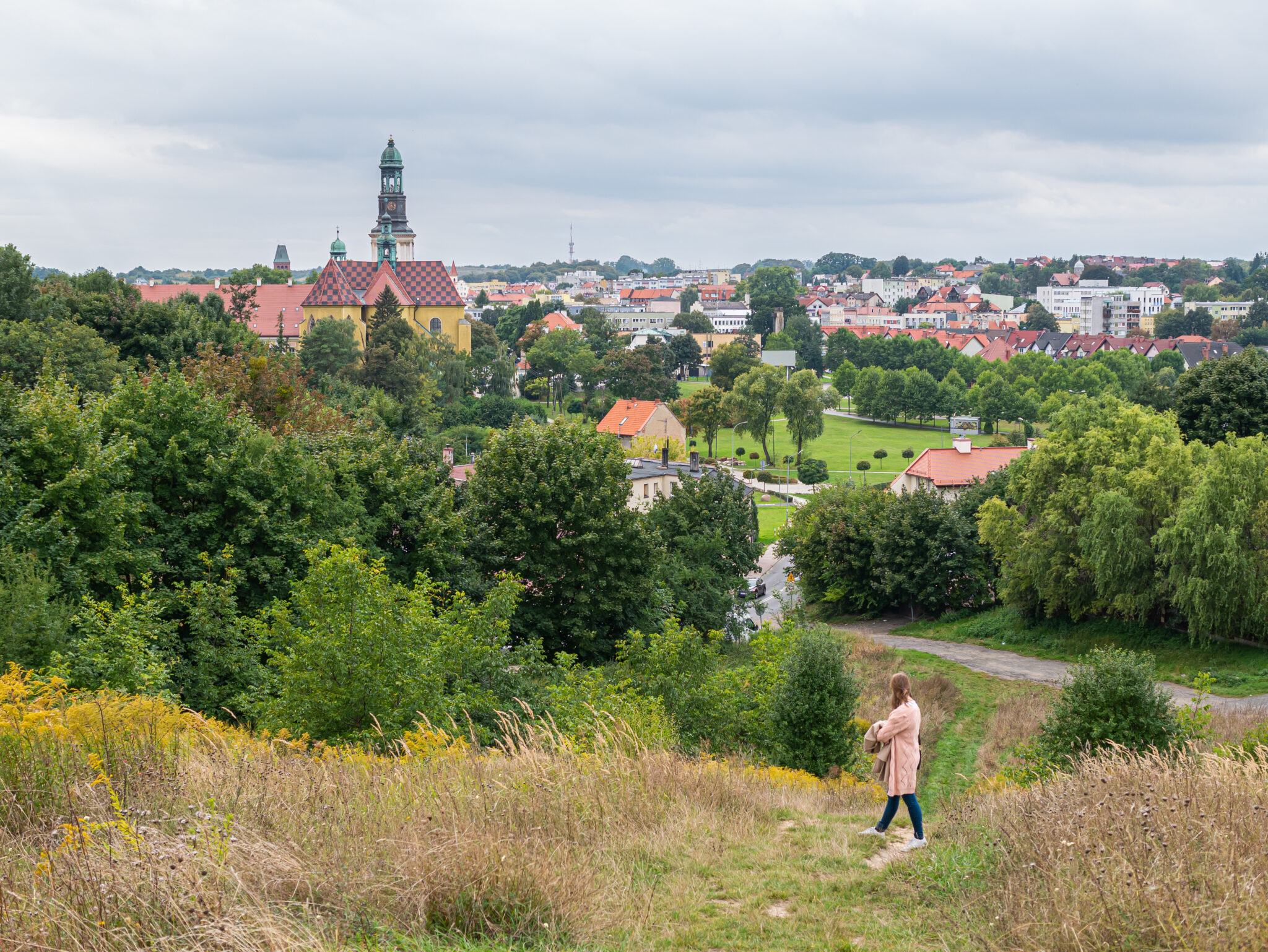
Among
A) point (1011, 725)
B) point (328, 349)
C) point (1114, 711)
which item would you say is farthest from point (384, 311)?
point (1114, 711)

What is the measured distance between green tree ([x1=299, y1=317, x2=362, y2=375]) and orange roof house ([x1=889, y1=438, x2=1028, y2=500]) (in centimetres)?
4017

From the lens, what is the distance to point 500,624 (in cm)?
1617

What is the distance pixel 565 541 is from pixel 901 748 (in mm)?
16870

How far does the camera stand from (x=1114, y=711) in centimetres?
1417

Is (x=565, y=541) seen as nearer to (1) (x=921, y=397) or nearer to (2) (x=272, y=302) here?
(1) (x=921, y=397)

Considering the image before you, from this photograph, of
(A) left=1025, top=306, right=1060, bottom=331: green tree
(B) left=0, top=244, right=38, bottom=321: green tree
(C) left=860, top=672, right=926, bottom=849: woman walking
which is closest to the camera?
(C) left=860, top=672, right=926, bottom=849: woman walking

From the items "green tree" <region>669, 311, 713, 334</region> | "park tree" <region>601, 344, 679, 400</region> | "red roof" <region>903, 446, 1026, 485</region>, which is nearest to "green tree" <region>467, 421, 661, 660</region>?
Result: "red roof" <region>903, 446, 1026, 485</region>

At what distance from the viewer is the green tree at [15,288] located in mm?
43125

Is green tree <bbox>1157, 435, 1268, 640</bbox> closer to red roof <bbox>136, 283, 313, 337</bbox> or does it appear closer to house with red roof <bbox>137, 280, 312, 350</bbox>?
house with red roof <bbox>137, 280, 312, 350</bbox>

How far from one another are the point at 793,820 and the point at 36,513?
14.7 m

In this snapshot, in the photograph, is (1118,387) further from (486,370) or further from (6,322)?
(6,322)

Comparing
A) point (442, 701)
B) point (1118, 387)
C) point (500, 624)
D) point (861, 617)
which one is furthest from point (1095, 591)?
point (1118, 387)

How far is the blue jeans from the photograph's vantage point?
854cm

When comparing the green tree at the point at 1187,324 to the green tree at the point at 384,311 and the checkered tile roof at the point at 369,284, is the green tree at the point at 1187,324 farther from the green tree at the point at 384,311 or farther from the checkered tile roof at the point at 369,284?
the green tree at the point at 384,311
